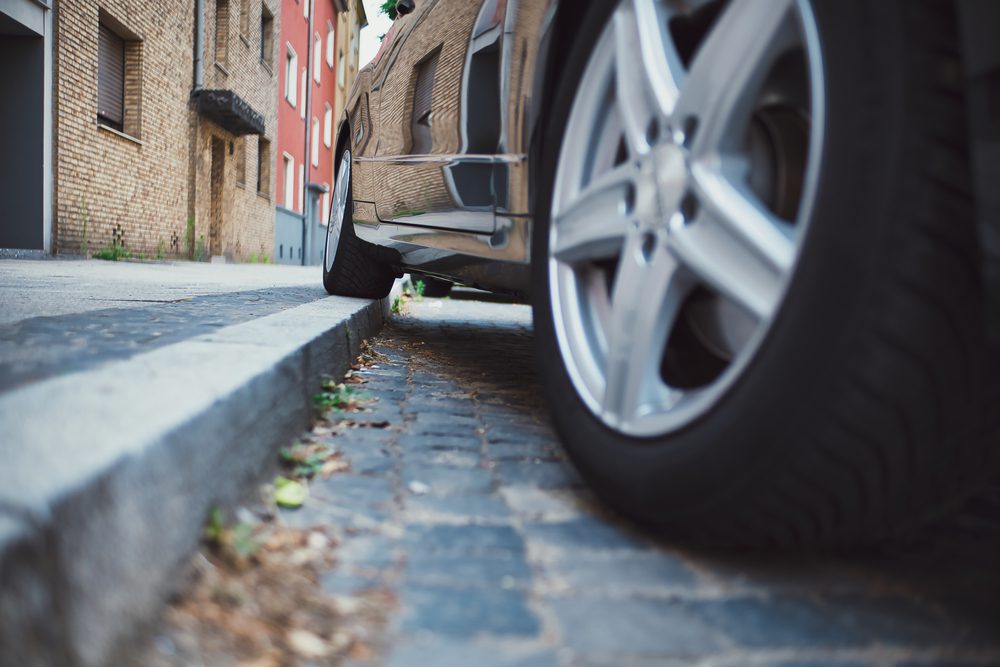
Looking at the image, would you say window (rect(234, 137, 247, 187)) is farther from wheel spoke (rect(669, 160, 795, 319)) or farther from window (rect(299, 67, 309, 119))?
wheel spoke (rect(669, 160, 795, 319))

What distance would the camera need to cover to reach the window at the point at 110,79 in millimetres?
12023

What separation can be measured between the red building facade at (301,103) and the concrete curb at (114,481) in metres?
19.9

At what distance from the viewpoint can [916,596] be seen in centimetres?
135

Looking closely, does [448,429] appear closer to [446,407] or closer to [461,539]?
[446,407]

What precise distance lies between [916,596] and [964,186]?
0.68 m

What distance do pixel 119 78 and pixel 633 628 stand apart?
44.8 feet

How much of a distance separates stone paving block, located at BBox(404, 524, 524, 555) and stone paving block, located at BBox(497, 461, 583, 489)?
0.99 ft

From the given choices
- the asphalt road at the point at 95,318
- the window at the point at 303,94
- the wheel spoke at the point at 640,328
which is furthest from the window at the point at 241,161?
the wheel spoke at the point at 640,328

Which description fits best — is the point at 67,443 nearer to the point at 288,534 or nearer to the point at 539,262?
the point at 288,534

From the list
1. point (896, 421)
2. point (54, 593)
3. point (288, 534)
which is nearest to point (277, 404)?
point (288, 534)

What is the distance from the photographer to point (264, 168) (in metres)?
21.5

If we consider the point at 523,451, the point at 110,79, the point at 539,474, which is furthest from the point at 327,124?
the point at 539,474

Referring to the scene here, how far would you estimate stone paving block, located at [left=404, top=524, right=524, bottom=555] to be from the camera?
1.46m

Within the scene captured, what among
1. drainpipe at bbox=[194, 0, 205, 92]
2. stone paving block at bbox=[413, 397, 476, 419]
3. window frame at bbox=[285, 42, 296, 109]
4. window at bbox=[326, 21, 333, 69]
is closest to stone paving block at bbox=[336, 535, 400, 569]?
stone paving block at bbox=[413, 397, 476, 419]
